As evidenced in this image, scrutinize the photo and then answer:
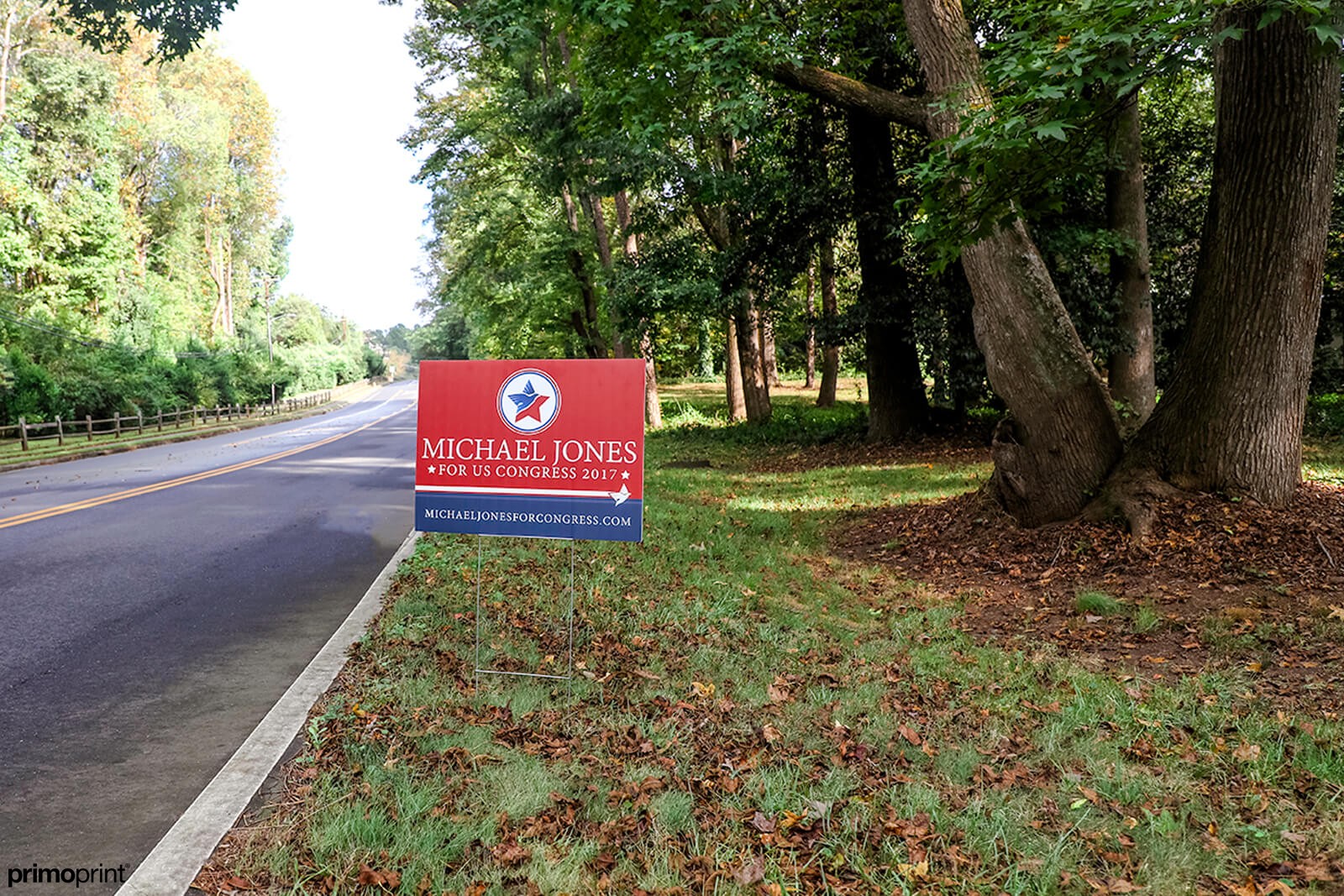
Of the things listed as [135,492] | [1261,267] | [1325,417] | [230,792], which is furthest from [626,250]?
[230,792]

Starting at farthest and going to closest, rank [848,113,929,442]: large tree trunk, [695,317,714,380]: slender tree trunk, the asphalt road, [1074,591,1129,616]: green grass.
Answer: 1. [695,317,714,380]: slender tree trunk
2. [848,113,929,442]: large tree trunk
3. [1074,591,1129,616]: green grass
4. the asphalt road

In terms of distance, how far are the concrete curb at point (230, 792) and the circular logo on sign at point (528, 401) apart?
1.95 m

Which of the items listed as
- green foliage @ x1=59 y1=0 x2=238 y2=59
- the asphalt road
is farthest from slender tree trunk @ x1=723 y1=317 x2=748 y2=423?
green foliage @ x1=59 y1=0 x2=238 y2=59

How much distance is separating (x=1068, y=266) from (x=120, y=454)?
23273 mm

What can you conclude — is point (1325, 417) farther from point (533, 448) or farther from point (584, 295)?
point (584, 295)

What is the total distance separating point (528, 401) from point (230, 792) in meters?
2.51

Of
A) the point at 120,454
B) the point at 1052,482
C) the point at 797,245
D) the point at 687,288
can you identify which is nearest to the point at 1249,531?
the point at 1052,482

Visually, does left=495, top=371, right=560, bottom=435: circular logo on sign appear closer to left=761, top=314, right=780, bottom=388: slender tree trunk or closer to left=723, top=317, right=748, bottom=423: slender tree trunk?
left=761, top=314, right=780, bottom=388: slender tree trunk

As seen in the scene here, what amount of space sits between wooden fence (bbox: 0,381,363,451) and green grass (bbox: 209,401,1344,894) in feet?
76.7

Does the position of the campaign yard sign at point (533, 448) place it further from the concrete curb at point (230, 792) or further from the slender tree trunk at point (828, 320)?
the slender tree trunk at point (828, 320)

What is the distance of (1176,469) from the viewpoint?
742 cm

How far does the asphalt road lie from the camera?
3.82m

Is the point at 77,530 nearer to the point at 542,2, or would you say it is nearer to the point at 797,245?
→ the point at 542,2

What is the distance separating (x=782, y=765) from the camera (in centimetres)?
400
